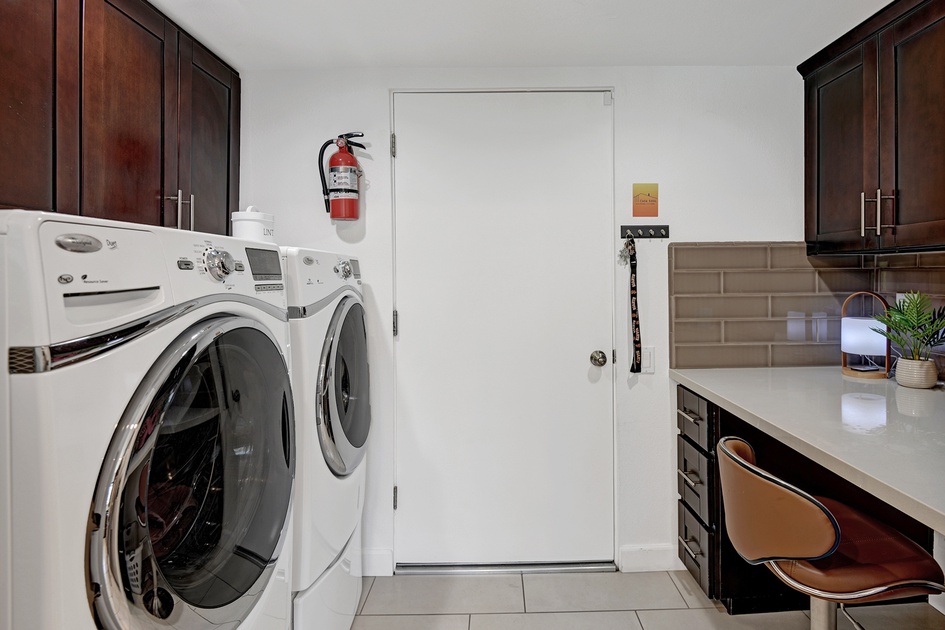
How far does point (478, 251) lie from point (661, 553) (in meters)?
1.54

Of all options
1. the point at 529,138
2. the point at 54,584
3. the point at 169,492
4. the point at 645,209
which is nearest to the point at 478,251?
the point at 529,138

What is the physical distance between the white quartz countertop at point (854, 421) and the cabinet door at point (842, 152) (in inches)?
21.7

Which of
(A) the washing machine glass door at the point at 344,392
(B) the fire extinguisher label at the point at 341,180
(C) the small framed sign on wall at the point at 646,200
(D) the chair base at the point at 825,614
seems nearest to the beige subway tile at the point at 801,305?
(C) the small framed sign on wall at the point at 646,200

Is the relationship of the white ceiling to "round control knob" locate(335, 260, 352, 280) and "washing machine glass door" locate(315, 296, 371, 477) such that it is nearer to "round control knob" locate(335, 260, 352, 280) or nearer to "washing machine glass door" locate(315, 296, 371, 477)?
"round control knob" locate(335, 260, 352, 280)

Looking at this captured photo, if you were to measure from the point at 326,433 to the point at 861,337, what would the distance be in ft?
6.89

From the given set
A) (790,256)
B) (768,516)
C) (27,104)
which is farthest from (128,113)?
(790,256)

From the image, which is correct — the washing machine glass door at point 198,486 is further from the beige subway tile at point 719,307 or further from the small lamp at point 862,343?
the small lamp at point 862,343

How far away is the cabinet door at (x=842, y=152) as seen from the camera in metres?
2.01

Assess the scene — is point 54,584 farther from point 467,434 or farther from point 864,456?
point 467,434

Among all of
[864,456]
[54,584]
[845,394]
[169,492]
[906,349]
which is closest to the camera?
[54,584]

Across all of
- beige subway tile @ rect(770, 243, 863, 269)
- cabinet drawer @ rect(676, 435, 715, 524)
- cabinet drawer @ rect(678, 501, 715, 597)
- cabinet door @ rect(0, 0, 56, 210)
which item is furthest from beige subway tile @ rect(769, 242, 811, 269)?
cabinet door @ rect(0, 0, 56, 210)

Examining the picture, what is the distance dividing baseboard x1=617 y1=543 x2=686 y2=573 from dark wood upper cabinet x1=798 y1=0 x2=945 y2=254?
1466mm

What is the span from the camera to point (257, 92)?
242 cm

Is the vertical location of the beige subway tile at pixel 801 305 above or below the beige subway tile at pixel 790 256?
below
